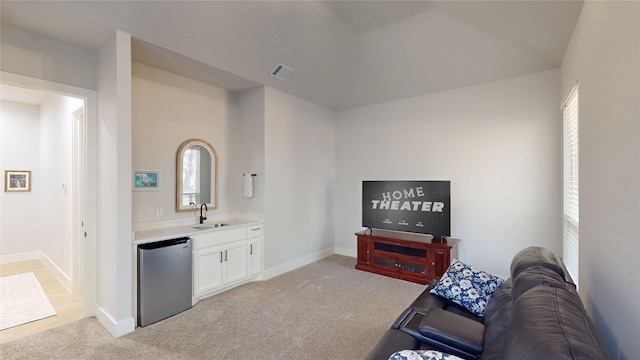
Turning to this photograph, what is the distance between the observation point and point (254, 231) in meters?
4.10

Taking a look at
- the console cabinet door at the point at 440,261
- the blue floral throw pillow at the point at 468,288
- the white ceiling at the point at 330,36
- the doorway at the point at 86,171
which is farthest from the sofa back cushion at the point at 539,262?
the doorway at the point at 86,171

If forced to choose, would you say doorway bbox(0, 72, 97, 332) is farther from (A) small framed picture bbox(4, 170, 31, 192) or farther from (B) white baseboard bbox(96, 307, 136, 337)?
(A) small framed picture bbox(4, 170, 31, 192)

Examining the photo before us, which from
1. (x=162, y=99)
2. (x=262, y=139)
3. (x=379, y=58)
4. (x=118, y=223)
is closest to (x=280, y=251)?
(x=262, y=139)

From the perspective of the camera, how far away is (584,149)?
2.21m

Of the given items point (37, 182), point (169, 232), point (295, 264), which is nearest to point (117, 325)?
point (169, 232)

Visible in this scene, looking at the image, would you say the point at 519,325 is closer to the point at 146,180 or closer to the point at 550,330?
the point at 550,330

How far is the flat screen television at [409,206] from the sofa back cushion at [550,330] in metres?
2.88

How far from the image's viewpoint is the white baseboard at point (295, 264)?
427 centimetres

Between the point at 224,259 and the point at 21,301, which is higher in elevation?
the point at 224,259

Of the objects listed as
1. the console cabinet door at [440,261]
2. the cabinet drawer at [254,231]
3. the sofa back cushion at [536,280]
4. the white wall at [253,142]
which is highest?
the white wall at [253,142]

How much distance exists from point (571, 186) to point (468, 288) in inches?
78.9

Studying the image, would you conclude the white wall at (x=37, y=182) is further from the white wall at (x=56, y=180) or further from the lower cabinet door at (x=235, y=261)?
the lower cabinet door at (x=235, y=261)

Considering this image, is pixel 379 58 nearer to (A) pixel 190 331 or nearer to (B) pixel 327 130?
(B) pixel 327 130

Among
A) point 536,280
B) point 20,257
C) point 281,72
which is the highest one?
point 281,72
